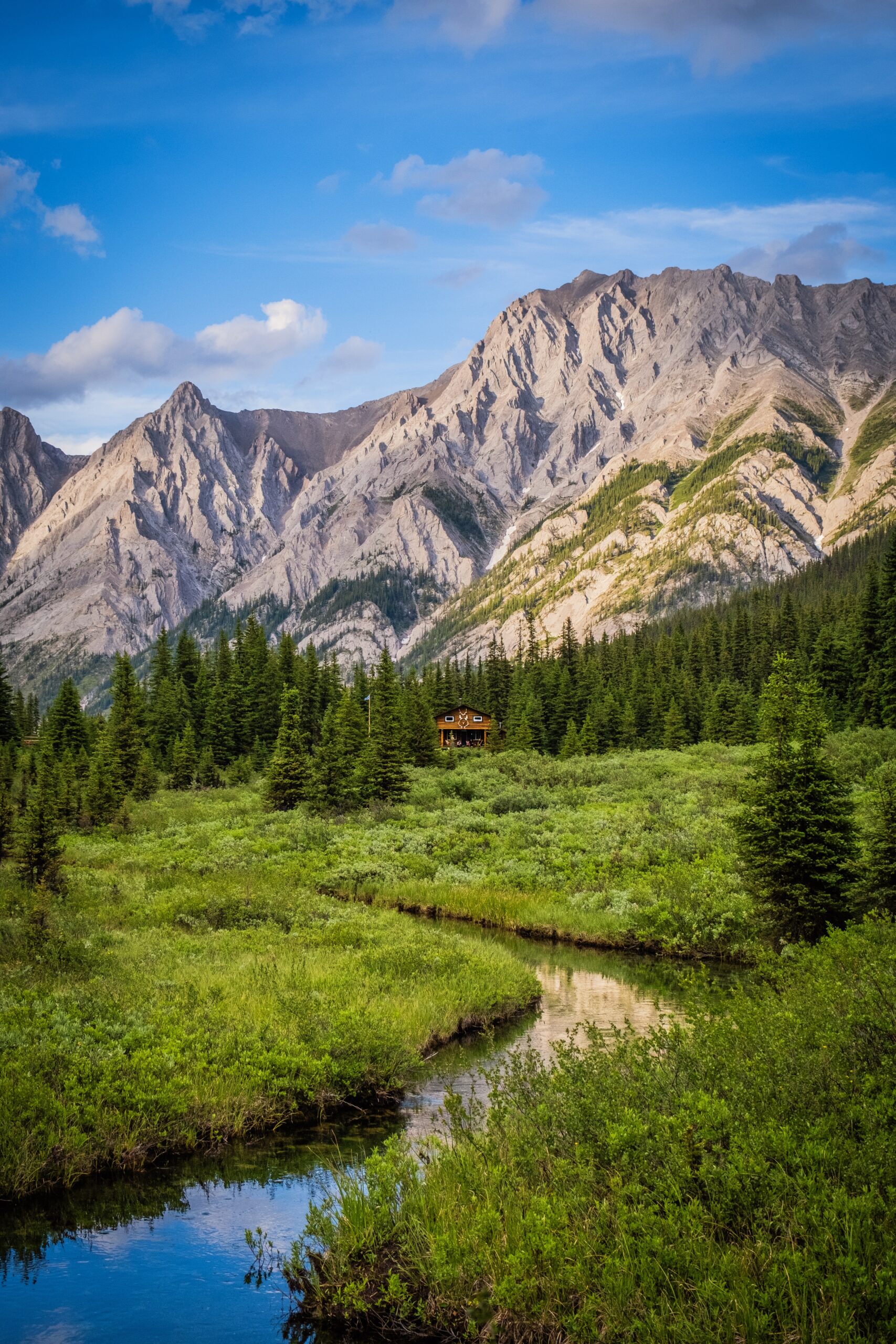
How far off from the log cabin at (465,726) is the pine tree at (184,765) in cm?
3662

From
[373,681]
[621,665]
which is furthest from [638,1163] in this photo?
[621,665]

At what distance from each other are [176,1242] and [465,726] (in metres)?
92.7

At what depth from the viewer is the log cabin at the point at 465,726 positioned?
10362 centimetres

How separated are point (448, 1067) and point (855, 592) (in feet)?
470

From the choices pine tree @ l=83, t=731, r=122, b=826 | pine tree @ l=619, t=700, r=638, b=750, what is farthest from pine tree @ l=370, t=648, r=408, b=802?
pine tree @ l=619, t=700, r=638, b=750

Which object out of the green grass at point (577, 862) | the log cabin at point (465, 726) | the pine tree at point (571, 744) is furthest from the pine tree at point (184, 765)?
the log cabin at point (465, 726)

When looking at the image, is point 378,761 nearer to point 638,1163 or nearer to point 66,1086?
point 66,1086

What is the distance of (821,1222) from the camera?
7555mm

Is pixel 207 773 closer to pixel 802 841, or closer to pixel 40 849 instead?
pixel 40 849

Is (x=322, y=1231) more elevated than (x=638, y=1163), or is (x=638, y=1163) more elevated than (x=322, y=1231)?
(x=638, y=1163)

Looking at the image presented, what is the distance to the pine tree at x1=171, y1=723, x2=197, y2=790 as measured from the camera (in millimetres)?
69875

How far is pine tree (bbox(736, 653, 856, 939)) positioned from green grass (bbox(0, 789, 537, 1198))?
638 centimetres

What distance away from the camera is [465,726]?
104312 millimetres

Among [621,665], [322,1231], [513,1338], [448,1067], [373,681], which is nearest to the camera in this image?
[513,1338]
